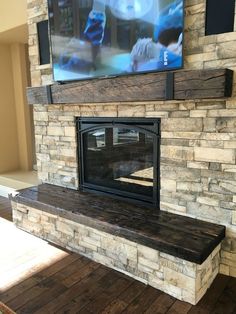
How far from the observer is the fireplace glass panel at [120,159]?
2.45 metres

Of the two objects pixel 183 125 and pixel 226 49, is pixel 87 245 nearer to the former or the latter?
pixel 183 125

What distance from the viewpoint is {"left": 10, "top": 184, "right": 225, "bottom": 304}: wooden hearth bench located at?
1778 millimetres

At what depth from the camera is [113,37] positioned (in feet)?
7.38

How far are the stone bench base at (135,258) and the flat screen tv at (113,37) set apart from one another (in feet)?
4.28

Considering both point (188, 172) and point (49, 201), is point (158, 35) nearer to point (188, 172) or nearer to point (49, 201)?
point (188, 172)

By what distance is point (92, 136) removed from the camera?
9.20 feet

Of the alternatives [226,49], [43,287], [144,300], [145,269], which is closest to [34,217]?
[43,287]

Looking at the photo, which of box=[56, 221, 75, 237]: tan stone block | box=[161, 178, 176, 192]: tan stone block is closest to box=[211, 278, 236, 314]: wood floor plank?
box=[161, 178, 176, 192]: tan stone block

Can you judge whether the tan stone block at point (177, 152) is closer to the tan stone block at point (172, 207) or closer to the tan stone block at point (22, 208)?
the tan stone block at point (172, 207)

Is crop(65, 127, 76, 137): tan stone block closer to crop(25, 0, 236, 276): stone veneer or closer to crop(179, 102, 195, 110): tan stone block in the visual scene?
crop(25, 0, 236, 276): stone veneer

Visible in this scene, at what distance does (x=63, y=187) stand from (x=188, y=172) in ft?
4.82

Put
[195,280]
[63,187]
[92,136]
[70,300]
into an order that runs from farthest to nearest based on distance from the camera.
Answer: [63,187] → [92,136] → [70,300] → [195,280]

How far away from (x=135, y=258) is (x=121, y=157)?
0.99 metres

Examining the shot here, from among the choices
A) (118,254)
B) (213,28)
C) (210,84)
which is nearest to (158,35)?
(213,28)
